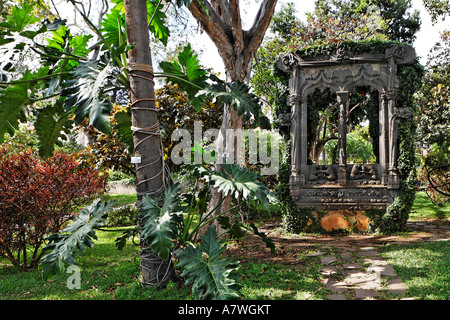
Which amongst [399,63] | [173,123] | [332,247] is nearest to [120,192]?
[173,123]

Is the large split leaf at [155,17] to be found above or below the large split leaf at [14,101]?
above

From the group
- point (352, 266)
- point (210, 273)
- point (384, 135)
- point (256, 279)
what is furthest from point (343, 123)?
point (210, 273)

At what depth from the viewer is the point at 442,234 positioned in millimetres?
6559

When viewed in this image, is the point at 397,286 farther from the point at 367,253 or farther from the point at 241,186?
the point at 241,186

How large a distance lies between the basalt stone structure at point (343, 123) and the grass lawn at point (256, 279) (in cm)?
183

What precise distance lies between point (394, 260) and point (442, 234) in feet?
9.10

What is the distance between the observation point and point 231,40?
6.23 metres

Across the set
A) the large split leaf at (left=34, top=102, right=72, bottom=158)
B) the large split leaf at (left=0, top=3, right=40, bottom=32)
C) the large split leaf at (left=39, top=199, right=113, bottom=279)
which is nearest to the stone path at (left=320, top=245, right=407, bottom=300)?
the large split leaf at (left=39, top=199, right=113, bottom=279)

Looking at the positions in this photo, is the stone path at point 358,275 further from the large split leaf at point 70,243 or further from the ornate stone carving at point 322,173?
the large split leaf at point 70,243

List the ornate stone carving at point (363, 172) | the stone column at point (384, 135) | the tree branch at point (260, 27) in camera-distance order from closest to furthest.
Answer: the tree branch at point (260, 27) < the stone column at point (384, 135) < the ornate stone carving at point (363, 172)

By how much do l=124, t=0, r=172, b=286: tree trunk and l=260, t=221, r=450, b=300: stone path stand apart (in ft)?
6.65

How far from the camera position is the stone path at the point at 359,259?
361 centimetres

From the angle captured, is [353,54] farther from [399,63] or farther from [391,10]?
[391,10]

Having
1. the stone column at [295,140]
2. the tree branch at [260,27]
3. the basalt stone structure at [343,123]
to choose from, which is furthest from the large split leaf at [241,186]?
Answer: the basalt stone structure at [343,123]
